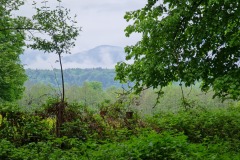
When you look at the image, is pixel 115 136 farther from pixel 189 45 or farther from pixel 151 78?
pixel 189 45

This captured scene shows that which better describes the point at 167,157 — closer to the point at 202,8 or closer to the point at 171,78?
the point at 171,78

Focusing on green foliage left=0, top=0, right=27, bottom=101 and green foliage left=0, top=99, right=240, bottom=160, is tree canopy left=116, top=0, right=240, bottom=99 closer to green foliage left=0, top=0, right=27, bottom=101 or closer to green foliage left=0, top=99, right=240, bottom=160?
green foliage left=0, top=99, right=240, bottom=160

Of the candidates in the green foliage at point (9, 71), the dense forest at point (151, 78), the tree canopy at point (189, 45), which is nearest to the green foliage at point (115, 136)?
the dense forest at point (151, 78)

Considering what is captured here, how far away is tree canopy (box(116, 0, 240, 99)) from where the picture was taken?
559 inches

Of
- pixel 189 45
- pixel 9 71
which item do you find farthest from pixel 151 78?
pixel 9 71

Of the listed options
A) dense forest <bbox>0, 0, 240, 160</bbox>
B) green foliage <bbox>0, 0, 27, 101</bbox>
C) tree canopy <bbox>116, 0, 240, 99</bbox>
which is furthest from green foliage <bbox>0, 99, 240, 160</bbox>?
green foliage <bbox>0, 0, 27, 101</bbox>

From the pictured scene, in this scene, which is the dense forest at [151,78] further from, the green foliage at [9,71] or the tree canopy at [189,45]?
the green foliage at [9,71]

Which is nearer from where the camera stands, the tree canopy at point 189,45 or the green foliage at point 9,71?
the tree canopy at point 189,45

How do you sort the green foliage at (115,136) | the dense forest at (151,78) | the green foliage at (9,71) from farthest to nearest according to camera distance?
the green foliage at (9,71)
the dense forest at (151,78)
the green foliage at (115,136)

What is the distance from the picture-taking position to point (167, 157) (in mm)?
8234

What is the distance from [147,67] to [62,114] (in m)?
4.19

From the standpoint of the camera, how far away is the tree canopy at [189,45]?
1420 centimetres

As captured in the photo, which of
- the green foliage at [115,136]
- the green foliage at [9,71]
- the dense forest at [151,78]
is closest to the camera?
the green foliage at [115,136]

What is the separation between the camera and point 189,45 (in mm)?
15078
